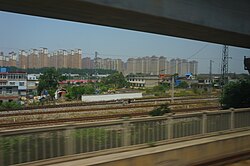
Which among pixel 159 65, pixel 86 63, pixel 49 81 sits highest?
pixel 86 63

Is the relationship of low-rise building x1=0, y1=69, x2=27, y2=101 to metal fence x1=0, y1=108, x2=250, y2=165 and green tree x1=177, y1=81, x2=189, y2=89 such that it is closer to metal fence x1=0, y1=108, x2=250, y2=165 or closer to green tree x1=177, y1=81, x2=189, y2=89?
green tree x1=177, y1=81, x2=189, y2=89

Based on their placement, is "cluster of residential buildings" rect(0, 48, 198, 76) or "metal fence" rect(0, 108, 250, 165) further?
"cluster of residential buildings" rect(0, 48, 198, 76)

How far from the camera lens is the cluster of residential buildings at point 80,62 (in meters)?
127

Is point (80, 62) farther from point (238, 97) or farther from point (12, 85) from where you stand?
point (238, 97)

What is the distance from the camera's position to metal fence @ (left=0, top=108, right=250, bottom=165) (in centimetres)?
523

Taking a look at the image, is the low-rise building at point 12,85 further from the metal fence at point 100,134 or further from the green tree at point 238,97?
the metal fence at point 100,134

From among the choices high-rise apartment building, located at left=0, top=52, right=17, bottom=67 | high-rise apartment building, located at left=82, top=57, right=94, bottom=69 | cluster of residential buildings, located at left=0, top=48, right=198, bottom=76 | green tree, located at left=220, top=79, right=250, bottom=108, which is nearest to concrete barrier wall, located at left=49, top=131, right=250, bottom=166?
green tree, located at left=220, top=79, right=250, bottom=108

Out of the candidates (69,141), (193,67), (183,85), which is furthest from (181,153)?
(193,67)

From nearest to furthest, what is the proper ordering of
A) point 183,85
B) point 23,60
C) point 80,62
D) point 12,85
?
point 12,85 < point 183,85 < point 23,60 < point 80,62

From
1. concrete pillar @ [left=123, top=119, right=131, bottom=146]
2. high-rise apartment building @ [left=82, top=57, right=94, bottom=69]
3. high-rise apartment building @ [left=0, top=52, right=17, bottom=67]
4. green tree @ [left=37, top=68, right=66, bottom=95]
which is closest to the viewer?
concrete pillar @ [left=123, top=119, right=131, bottom=146]

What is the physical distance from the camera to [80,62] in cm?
14675

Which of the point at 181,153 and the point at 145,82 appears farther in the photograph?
the point at 145,82

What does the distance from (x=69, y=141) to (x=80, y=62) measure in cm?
14308

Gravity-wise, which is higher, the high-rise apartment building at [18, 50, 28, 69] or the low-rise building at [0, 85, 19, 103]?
the high-rise apartment building at [18, 50, 28, 69]
